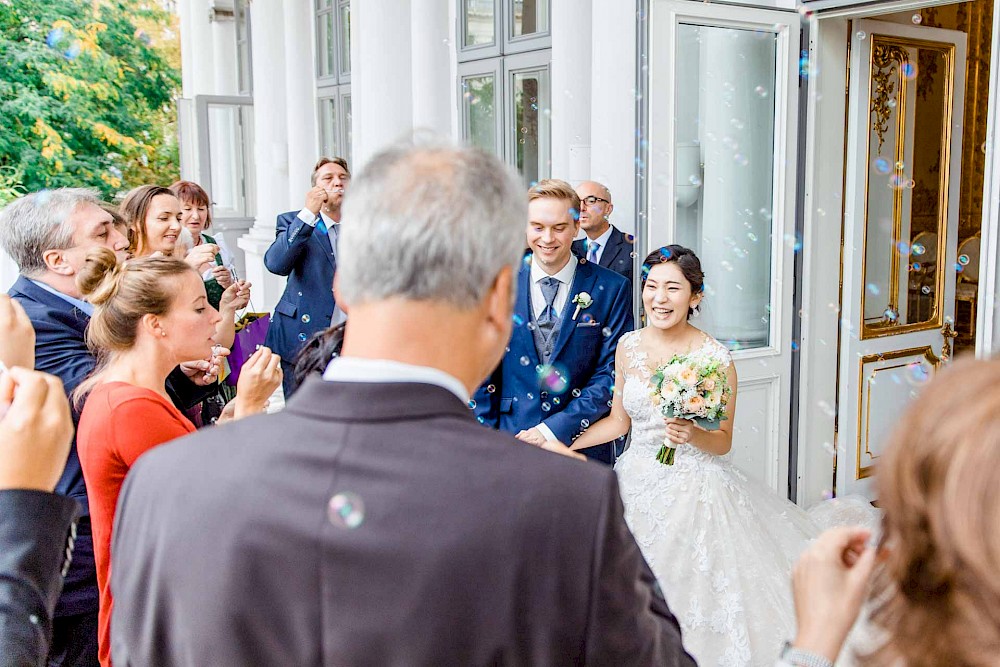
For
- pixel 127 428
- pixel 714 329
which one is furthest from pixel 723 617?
pixel 127 428

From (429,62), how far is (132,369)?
6500 millimetres

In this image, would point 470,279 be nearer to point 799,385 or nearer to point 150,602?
point 150,602

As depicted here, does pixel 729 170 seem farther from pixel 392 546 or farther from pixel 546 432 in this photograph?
pixel 392 546

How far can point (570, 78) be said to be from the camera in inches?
260

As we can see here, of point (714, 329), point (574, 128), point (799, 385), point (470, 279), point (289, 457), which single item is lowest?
point (799, 385)

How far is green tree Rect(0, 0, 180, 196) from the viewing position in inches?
808

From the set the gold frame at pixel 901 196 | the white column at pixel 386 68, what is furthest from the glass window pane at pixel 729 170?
the white column at pixel 386 68

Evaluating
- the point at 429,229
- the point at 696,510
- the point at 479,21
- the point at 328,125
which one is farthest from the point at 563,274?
the point at 328,125

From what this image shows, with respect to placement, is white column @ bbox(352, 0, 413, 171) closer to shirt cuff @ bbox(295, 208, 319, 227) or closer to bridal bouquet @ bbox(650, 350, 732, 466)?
shirt cuff @ bbox(295, 208, 319, 227)

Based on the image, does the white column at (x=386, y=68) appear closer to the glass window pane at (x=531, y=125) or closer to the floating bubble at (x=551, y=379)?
the glass window pane at (x=531, y=125)

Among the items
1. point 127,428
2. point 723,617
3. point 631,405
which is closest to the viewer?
point 127,428

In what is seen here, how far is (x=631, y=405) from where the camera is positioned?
3.85 metres

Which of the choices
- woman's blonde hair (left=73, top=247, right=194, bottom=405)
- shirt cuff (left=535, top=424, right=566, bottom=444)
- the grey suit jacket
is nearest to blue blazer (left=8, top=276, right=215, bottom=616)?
woman's blonde hair (left=73, top=247, right=194, bottom=405)

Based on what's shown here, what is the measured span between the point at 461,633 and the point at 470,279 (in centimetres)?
41
